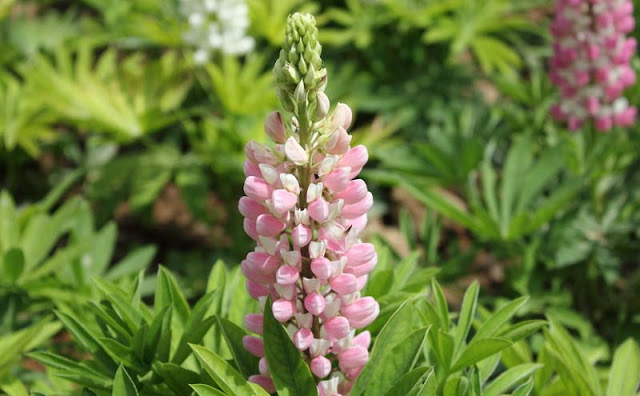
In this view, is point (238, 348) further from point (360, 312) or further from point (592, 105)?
point (592, 105)

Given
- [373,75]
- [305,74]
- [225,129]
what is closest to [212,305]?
[305,74]

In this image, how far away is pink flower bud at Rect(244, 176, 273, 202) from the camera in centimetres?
133

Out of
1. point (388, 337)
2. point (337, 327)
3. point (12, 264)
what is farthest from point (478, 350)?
point (12, 264)

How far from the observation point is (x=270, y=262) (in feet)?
4.51

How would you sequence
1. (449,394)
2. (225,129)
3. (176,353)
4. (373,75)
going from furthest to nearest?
1. (373,75)
2. (225,129)
3. (176,353)
4. (449,394)

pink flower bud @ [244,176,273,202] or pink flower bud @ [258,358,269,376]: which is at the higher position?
pink flower bud @ [244,176,273,202]

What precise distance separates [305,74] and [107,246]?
1453mm

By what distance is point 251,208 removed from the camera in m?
1.38

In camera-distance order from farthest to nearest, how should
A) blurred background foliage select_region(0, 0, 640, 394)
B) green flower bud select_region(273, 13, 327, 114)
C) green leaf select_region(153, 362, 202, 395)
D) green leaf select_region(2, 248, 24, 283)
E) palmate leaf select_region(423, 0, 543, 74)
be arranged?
palmate leaf select_region(423, 0, 543, 74) < blurred background foliage select_region(0, 0, 640, 394) < green leaf select_region(2, 248, 24, 283) < green leaf select_region(153, 362, 202, 395) < green flower bud select_region(273, 13, 327, 114)

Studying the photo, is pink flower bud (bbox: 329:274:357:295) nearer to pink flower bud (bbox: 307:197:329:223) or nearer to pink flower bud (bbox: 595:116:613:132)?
pink flower bud (bbox: 307:197:329:223)

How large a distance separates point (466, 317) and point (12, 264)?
1.31 m

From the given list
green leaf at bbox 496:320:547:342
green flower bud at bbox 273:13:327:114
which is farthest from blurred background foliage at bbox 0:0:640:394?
green flower bud at bbox 273:13:327:114

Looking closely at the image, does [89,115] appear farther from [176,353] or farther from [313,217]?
[313,217]

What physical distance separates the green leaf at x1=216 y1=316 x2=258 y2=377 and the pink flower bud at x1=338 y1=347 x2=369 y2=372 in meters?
0.21
